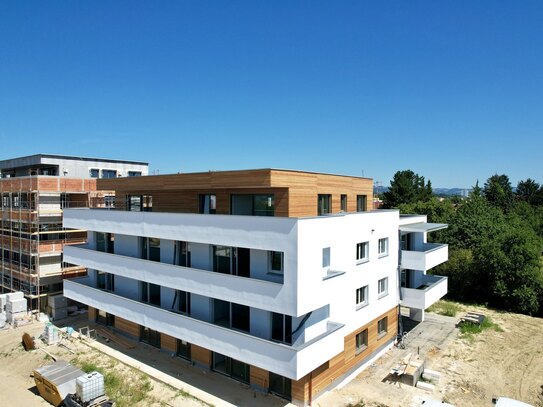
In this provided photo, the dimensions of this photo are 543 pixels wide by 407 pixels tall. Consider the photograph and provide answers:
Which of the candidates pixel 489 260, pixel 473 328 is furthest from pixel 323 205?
pixel 489 260

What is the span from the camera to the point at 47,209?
30.0 m

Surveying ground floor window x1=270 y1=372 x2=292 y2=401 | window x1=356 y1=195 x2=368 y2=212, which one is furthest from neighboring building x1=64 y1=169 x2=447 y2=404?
window x1=356 y1=195 x2=368 y2=212

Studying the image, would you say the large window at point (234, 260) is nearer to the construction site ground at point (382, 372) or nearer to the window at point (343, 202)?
the construction site ground at point (382, 372)

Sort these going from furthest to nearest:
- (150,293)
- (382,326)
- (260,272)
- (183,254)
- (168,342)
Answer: (150,293) → (382,326) → (168,342) → (183,254) → (260,272)

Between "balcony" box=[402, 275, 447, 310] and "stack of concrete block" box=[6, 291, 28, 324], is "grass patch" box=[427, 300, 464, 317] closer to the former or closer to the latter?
"balcony" box=[402, 275, 447, 310]

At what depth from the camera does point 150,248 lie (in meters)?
22.2

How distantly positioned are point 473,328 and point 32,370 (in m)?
27.6

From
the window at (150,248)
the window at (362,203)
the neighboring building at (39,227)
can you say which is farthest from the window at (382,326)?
the neighboring building at (39,227)

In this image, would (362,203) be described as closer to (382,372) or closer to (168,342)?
(382,372)

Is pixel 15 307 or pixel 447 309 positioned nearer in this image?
pixel 15 307

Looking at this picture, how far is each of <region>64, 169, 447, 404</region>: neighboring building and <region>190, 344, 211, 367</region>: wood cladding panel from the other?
0.05 metres

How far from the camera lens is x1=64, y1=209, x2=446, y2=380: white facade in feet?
49.3

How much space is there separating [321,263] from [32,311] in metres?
26.0

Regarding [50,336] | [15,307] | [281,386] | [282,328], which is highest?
[282,328]
